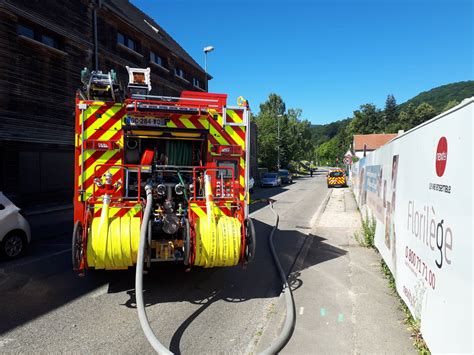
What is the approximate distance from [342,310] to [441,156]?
256 cm

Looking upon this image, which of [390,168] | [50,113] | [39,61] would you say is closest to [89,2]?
[39,61]

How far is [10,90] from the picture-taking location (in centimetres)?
1512

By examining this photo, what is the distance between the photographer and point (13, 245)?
748cm

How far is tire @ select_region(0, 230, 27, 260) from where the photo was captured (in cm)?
725

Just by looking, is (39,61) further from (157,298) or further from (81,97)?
(157,298)

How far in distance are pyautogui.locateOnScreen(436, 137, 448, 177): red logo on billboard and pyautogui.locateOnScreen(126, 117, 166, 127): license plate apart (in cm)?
410

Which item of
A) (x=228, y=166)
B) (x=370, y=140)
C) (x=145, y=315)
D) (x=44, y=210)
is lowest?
(x=44, y=210)

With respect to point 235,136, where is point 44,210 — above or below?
below

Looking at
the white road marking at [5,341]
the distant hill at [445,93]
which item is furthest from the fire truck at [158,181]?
the distant hill at [445,93]

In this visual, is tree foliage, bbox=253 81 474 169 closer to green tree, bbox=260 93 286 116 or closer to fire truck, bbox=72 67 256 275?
green tree, bbox=260 93 286 116

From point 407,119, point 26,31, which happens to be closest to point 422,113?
point 407,119

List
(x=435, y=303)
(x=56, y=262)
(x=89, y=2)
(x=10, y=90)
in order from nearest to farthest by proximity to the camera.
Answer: (x=435, y=303) < (x=56, y=262) < (x=10, y=90) < (x=89, y=2)

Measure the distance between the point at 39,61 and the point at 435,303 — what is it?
1826cm

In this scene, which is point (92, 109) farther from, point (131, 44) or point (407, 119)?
point (407, 119)
